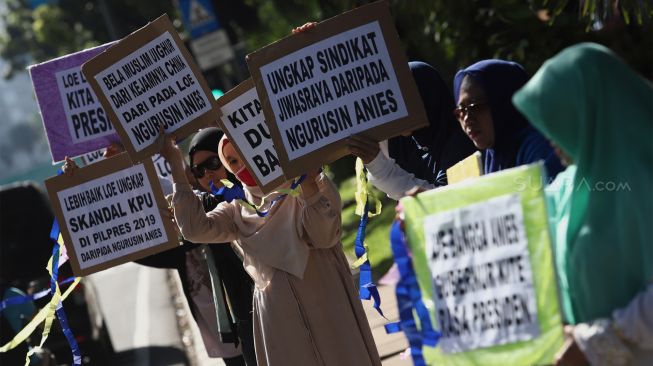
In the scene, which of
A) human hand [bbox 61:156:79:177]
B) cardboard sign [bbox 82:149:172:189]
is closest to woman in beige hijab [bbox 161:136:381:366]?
human hand [bbox 61:156:79:177]

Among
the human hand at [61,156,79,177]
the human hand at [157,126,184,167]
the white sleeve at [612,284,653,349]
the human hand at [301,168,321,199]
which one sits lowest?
the white sleeve at [612,284,653,349]

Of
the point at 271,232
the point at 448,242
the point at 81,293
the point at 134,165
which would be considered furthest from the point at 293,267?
the point at 81,293

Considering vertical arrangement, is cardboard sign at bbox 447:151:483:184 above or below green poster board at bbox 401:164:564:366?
above

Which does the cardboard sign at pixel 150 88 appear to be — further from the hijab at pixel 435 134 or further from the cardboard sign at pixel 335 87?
the hijab at pixel 435 134

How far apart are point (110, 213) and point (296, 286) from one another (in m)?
1.23

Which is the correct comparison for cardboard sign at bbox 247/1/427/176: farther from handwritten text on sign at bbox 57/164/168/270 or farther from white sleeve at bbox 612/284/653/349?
white sleeve at bbox 612/284/653/349

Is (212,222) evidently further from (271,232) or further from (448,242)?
(448,242)

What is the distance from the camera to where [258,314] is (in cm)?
525

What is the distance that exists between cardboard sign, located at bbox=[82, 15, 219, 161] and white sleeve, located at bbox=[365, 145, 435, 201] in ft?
2.85

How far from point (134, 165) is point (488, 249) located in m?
2.63

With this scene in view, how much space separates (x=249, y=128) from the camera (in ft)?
17.2

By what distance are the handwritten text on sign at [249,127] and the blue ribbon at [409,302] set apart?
1398mm

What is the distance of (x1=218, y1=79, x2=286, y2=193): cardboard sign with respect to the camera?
16.9ft

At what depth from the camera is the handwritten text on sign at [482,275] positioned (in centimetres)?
352
